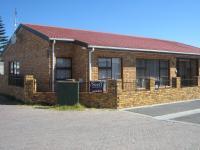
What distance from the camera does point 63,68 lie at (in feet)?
62.1

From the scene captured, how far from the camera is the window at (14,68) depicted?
22616mm

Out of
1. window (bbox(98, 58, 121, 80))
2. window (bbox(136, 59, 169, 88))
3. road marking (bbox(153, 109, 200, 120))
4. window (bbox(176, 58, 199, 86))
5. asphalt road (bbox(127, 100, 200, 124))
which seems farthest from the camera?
window (bbox(176, 58, 199, 86))

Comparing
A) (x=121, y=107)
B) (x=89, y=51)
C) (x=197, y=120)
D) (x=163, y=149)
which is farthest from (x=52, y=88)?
(x=163, y=149)

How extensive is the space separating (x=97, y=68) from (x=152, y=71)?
199 inches

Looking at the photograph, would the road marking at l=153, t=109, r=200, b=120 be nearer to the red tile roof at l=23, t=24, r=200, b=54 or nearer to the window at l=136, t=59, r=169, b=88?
the window at l=136, t=59, r=169, b=88

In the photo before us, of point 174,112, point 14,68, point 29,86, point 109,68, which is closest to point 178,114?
point 174,112

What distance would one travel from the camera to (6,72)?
81.0 feet

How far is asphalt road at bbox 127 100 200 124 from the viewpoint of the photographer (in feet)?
44.6

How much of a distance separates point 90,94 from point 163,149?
324 inches

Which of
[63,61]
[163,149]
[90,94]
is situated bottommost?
[163,149]

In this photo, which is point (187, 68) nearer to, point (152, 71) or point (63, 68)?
point (152, 71)

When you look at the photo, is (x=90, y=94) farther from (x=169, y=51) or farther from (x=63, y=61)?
(x=169, y=51)

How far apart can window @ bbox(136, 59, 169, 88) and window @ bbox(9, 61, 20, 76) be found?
7.77m

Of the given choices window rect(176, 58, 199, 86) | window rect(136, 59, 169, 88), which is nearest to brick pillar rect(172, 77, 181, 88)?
window rect(136, 59, 169, 88)
